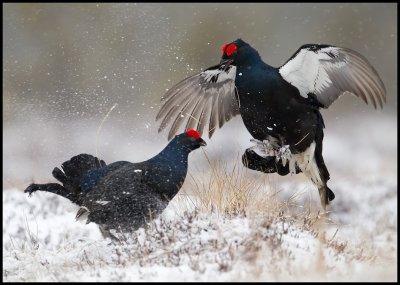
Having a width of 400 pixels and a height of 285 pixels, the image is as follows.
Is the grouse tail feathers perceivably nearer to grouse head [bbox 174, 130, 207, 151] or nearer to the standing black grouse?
grouse head [bbox 174, 130, 207, 151]

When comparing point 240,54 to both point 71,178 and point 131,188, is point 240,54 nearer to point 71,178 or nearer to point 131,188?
point 131,188

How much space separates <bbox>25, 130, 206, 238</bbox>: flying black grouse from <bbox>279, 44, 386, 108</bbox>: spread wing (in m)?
0.96

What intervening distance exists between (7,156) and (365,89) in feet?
25.6

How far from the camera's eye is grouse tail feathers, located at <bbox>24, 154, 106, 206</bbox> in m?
5.22

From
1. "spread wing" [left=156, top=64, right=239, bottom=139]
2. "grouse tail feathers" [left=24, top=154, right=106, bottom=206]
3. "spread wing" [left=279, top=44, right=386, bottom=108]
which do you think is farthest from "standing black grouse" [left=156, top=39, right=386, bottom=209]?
"grouse tail feathers" [left=24, top=154, right=106, bottom=206]

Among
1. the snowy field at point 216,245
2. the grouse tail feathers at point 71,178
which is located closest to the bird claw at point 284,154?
the snowy field at point 216,245

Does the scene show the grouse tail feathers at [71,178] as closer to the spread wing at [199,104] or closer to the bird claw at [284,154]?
the spread wing at [199,104]

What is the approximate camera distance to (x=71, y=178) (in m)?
5.28

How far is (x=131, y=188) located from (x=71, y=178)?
0.75 m

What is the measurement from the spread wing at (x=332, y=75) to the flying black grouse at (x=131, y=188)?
963 mm

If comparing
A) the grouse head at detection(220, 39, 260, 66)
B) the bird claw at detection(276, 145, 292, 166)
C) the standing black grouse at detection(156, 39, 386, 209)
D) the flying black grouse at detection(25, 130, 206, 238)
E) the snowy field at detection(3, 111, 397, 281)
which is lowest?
the snowy field at detection(3, 111, 397, 281)

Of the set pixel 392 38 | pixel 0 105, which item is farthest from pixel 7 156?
pixel 392 38

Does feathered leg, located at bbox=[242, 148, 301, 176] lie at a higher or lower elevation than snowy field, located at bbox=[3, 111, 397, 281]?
higher

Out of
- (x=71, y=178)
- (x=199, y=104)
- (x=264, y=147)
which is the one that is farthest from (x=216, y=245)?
(x=199, y=104)
